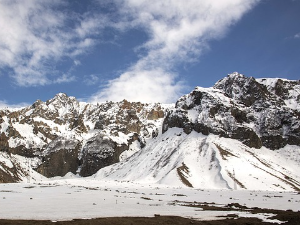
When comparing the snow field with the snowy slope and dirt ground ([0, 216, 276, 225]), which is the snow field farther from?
the snowy slope

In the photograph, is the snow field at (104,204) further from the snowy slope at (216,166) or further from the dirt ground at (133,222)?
the snowy slope at (216,166)

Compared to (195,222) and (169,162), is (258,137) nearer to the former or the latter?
(169,162)

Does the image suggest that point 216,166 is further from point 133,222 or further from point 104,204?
point 133,222

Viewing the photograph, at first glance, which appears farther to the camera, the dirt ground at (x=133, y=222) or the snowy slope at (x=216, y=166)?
the snowy slope at (x=216, y=166)

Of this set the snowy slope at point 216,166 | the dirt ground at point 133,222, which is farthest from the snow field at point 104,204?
the snowy slope at point 216,166

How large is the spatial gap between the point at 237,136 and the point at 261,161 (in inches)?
1152

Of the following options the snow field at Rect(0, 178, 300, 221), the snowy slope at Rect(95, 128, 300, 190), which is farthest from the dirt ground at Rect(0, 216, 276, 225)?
the snowy slope at Rect(95, 128, 300, 190)

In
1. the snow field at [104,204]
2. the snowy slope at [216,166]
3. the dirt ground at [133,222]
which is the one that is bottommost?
the dirt ground at [133,222]

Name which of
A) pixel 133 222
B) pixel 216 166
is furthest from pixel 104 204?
pixel 216 166

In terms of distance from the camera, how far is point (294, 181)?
14462 centimetres

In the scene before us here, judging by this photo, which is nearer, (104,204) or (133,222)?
(133,222)

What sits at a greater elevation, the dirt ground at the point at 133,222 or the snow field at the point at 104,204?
the snow field at the point at 104,204

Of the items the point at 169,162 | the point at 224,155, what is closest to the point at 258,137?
the point at 224,155

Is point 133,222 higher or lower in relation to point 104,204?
lower
